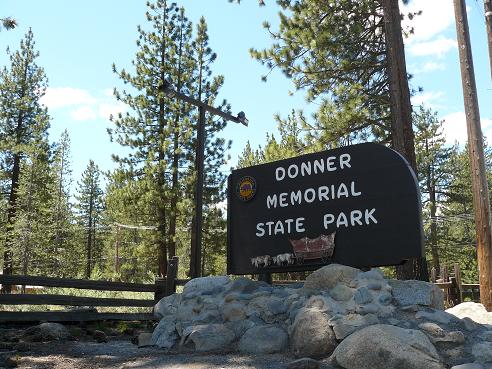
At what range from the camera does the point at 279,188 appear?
754 cm

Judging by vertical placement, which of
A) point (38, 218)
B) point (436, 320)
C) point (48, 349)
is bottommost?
point (48, 349)

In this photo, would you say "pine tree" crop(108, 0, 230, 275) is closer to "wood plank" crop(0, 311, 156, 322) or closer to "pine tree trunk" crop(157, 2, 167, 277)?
"pine tree trunk" crop(157, 2, 167, 277)

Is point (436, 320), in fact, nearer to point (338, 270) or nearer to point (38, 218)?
point (338, 270)

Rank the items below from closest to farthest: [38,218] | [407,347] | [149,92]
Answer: [407,347] → [149,92] → [38,218]

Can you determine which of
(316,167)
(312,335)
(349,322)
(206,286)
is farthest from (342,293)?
(206,286)

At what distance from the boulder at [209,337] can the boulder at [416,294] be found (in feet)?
7.26

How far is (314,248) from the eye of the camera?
22.8 ft

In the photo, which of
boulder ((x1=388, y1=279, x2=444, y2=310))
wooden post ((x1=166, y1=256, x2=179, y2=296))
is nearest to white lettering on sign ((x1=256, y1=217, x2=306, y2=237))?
boulder ((x1=388, y1=279, x2=444, y2=310))

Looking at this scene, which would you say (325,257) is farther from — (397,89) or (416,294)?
(397,89)

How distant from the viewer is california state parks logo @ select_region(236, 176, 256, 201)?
7832 millimetres

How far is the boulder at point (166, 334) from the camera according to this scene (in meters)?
6.73

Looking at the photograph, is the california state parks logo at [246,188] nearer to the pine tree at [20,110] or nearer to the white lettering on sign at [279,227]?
the white lettering on sign at [279,227]

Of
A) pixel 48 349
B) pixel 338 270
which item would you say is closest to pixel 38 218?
pixel 48 349

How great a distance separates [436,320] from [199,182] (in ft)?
20.7
